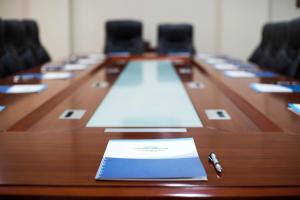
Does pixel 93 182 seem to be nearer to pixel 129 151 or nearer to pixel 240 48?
pixel 129 151

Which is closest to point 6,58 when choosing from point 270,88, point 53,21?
point 270,88

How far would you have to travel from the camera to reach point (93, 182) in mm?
912

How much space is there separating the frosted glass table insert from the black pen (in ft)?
1.87

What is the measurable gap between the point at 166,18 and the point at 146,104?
527 cm

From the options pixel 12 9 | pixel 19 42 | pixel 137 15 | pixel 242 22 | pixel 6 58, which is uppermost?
pixel 12 9

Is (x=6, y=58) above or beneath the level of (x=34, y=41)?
beneath

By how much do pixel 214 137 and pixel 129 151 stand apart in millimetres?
321

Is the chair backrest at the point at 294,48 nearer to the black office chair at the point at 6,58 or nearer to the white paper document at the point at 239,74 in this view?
the white paper document at the point at 239,74

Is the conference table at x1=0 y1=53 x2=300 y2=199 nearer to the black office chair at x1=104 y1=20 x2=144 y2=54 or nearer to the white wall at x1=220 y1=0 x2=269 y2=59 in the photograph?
the black office chair at x1=104 y1=20 x2=144 y2=54

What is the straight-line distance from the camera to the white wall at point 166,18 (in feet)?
23.1

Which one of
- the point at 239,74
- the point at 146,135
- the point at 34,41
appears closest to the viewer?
the point at 146,135

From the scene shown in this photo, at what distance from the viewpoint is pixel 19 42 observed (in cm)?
421

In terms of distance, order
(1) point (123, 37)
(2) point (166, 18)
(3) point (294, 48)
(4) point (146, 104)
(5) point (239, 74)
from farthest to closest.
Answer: (2) point (166, 18) → (1) point (123, 37) → (3) point (294, 48) → (5) point (239, 74) → (4) point (146, 104)

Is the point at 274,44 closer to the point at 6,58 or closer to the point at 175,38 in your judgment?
the point at 175,38
